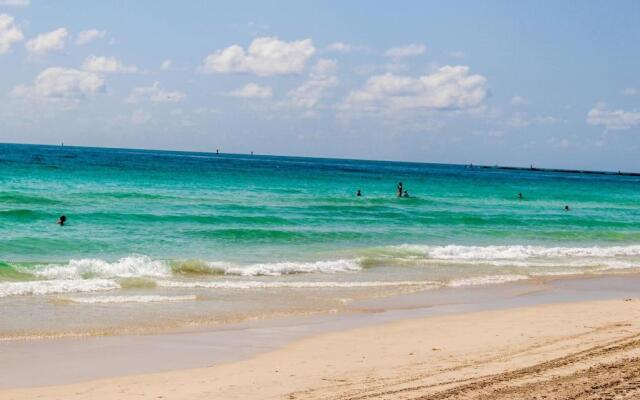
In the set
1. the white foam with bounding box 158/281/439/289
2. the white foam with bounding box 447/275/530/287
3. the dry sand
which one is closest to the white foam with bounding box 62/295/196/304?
the white foam with bounding box 158/281/439/289

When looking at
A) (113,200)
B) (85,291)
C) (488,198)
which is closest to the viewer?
(85,291)

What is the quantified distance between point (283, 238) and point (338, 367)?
62.0 feet

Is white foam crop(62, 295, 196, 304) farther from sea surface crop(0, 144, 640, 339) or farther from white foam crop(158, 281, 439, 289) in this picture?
white foam crop(158, 281, 439, 289)

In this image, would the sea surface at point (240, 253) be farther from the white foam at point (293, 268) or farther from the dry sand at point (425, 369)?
the dry sand at point (425, 369)

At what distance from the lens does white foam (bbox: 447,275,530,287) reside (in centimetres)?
2044

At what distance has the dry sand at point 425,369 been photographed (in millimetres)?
8875

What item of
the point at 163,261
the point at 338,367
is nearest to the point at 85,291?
the point at 163,261

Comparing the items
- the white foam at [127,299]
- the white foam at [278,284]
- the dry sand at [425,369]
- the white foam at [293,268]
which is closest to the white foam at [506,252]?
the white foam at [293,268]

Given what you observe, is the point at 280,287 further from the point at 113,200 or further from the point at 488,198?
the point at 488,198

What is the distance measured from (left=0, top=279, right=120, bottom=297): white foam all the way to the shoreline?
477 centimetres

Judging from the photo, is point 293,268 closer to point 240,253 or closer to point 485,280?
point 240,253

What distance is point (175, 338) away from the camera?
1252 centimetres

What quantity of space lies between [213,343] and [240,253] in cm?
1274

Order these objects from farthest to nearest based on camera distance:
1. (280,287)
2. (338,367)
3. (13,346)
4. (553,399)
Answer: (280,287) < (13,346) < (338,367) < (553,399)
